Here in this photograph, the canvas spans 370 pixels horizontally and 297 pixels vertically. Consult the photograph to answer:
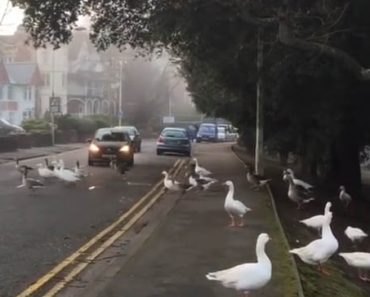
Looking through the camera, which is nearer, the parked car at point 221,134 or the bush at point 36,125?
the bush at point 36,125

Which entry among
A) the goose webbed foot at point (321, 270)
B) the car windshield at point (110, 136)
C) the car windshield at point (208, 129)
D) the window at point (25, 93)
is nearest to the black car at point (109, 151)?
the car windshield at point (110, 136)

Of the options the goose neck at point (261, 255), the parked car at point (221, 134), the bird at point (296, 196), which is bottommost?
the parked car at point (221, 134)

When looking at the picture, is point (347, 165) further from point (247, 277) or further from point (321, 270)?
point (247, 277)

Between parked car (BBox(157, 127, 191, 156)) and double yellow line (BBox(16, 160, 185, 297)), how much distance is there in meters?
26.3

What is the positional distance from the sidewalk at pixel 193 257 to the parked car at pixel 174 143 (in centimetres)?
2709

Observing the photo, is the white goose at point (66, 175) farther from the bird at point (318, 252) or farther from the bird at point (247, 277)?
the bird at point (247, 277)

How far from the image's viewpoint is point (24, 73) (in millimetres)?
95938

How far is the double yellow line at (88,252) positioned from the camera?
8828mm

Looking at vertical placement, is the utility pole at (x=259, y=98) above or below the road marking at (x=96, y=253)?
above

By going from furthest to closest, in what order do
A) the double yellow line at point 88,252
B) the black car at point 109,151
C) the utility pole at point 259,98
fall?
1. the black car at point 109,151
2. the utility pole at point 259,98
3. the double yellow line at point 88,252

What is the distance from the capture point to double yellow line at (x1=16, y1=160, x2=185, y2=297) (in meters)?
8.83

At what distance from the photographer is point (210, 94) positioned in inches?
1414

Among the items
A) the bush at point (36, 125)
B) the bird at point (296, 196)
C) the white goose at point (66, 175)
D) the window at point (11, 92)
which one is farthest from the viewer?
the window at point (11, 92)

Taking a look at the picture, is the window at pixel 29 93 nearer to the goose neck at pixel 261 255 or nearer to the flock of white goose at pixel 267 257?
the flock of white goose at pixel 267 257
